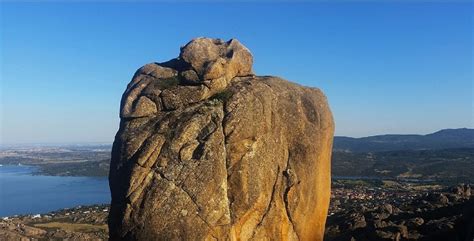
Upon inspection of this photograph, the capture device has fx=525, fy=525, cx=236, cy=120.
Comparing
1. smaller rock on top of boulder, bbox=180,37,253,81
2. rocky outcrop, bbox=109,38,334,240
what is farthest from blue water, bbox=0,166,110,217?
rocky outcrop, bbox=109,38,334,240

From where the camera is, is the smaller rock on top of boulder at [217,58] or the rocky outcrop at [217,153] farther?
the smaller rock on top of boulder at [217,58]

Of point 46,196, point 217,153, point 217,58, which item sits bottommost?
point 46,196

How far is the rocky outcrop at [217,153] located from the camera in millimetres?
19828

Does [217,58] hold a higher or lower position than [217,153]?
higher

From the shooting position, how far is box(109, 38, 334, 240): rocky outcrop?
1983cm

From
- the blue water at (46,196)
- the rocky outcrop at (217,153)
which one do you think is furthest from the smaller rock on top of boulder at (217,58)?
the blue water at (46,196)

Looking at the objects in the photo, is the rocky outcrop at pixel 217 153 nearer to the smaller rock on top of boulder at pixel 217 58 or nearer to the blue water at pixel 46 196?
the smaller rock on top of boulder at pixel 217 58

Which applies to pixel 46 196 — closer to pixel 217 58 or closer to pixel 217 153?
pixel 217 58

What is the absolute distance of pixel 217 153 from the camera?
2078 cm

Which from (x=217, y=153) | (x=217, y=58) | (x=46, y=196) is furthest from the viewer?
(x=46, y=196)

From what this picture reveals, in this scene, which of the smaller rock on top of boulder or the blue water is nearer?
the smaller rock on top of boulder

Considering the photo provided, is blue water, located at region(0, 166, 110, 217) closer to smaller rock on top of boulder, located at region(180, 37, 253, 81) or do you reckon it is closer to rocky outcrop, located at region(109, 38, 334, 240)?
smaller rock on top of boulder, located at region(180, 37, 253, 81)

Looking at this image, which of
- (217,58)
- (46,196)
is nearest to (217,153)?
(217,58)

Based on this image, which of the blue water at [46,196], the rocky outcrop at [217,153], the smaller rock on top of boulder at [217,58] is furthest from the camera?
the blue water at [46,196]
